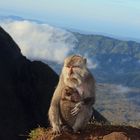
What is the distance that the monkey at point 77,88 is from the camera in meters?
14.3

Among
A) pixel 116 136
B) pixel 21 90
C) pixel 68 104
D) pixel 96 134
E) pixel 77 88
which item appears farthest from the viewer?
pixel 21 90

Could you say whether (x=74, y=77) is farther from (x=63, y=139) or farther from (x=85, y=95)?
(x=63, y=139)

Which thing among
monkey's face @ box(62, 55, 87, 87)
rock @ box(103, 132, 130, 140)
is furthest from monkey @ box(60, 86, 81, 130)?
rock @ box(103, 132, 130, 140)

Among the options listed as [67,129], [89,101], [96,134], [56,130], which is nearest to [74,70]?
[89,101]

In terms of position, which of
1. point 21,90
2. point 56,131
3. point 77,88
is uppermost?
point 77,88

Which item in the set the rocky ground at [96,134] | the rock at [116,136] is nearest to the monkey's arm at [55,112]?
the rocky ground at [96,134]

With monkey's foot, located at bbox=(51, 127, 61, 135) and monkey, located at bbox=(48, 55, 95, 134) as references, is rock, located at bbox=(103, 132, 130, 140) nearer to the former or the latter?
monkey, located at bbox=(48, 55, 95, 134)

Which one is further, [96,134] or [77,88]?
[96,134]

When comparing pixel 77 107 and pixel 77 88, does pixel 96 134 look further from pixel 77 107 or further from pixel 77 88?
pixel 77 88

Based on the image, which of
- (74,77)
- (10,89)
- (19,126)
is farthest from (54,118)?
(10,89)

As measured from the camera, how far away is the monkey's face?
14.3 meters

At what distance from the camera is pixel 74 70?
1423 centimetres

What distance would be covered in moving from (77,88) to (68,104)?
0.74m

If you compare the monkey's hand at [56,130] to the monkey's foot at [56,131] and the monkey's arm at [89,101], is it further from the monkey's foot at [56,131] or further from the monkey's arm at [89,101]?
the monkey's arm at [89,101]
